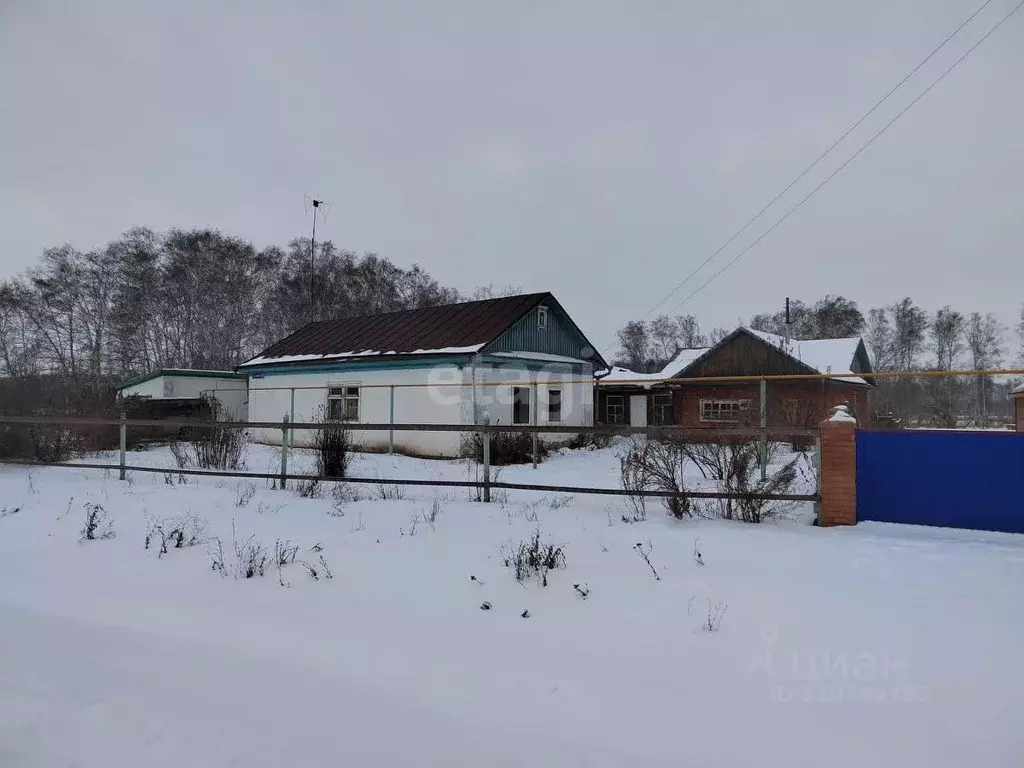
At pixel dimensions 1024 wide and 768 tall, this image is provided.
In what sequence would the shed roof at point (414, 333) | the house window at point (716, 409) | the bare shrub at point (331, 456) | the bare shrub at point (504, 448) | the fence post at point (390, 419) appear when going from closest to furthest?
the bare shrub at point (331, 456), the bare shrub at point (504, 448), the fence post at point (390, 419), the shed roof at point (414, 333), the house window at point (716, 409)

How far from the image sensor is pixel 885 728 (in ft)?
9.11

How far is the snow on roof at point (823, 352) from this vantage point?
2522 cm

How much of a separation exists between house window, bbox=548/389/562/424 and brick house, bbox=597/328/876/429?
3.08 m

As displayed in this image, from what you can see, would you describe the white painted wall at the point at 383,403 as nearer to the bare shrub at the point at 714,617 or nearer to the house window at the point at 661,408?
the bare shrub at the point at 714,617

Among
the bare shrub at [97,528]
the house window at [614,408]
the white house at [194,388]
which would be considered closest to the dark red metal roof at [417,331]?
the white house at [194,388]

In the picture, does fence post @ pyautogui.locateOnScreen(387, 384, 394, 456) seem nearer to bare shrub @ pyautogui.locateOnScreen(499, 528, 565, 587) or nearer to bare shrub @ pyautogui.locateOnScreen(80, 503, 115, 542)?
bare shrub @ pyautogui.locateOnScreen(80, 503, 115, 542)

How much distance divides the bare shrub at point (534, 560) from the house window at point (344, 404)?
45.0 feet

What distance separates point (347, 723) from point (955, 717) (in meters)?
3.06

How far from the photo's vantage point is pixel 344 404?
18.2 meters

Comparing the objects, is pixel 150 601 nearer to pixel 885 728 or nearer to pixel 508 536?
pixel 508 536

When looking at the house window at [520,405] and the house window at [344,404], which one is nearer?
the house window at [520,405]

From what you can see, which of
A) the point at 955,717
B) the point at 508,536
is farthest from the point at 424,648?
the point at 955,717

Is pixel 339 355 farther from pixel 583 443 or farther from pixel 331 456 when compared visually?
pixel 331 456

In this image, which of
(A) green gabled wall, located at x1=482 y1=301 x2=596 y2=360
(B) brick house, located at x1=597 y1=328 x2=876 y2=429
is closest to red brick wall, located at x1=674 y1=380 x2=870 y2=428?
(B) brick house, located at x1=597 y1=328 x2=876 y2=429
